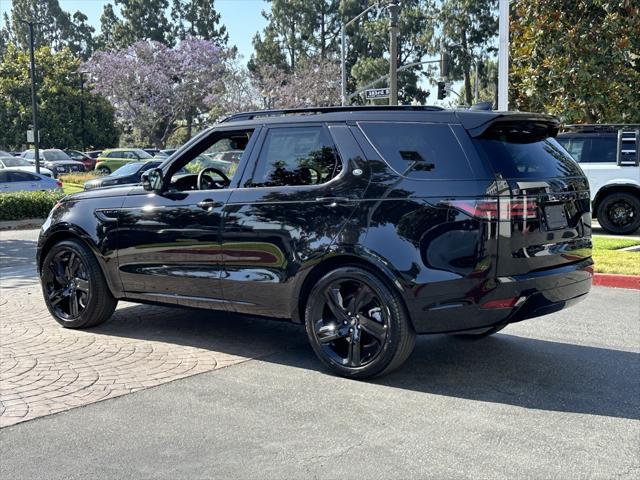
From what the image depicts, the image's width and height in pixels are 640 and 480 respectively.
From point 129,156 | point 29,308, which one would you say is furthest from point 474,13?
point 29,308

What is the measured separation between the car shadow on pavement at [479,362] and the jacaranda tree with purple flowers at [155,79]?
52489 millimetres

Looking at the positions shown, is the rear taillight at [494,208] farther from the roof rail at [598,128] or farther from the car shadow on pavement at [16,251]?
the roof rail at [598,128]

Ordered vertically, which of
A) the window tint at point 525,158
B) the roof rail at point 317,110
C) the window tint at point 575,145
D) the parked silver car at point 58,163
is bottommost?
the parked silver car at point 58,163

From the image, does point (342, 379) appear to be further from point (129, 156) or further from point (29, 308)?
point (129, 156)

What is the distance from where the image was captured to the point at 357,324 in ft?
16.5

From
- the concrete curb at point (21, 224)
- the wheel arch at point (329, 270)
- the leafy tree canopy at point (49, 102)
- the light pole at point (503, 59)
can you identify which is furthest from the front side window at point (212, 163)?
the leafy tree canopy at point (49, 102)

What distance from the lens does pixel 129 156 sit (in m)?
40.4

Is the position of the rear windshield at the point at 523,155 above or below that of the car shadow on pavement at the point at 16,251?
above

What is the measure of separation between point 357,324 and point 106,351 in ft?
7.22

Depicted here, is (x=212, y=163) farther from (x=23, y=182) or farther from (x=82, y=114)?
(x=82, y=114)

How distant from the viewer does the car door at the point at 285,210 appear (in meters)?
5.09

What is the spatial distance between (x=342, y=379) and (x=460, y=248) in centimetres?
130

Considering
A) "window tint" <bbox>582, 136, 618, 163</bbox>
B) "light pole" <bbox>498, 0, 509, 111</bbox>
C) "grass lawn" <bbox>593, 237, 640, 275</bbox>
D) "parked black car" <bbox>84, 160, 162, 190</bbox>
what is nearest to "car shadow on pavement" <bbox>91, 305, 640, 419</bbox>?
"grass lawn" <bbox>593, 237, 640, 275</bbox>

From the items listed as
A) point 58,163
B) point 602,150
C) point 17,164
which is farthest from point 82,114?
point 602,150
